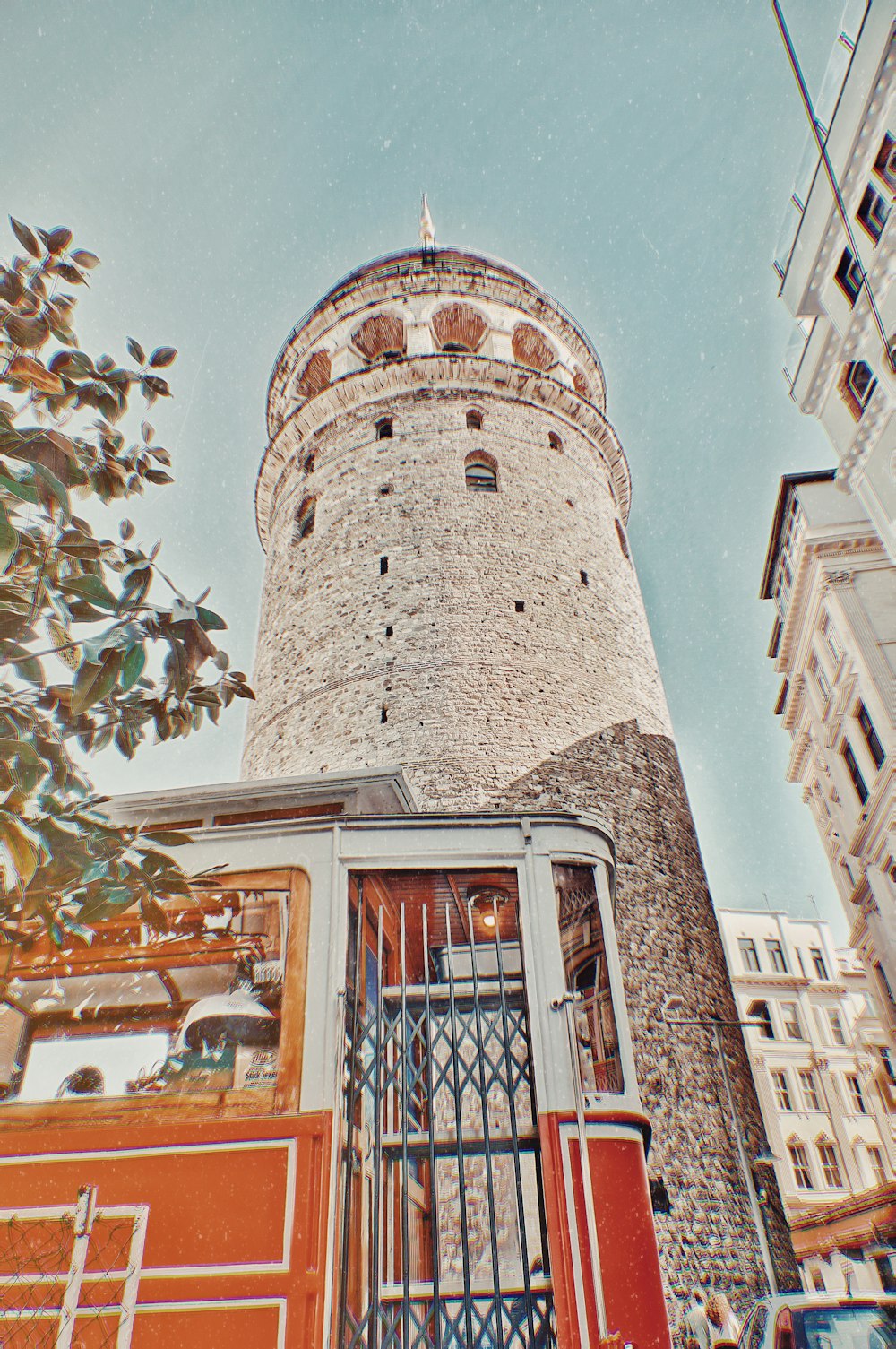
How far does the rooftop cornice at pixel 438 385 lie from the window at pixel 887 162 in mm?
7125

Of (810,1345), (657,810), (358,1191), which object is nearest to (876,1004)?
(657,810)

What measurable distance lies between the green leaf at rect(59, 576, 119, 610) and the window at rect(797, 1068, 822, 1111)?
1202 inches

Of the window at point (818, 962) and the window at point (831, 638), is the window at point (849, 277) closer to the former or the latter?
the window at point (831, 638)

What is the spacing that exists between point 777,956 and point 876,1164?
7.12m

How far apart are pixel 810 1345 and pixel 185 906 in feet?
18.3

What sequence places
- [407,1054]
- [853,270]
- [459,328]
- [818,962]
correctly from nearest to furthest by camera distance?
[407,1054] < [853,270] < [459,328] < [818,962]

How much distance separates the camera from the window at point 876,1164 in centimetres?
2589

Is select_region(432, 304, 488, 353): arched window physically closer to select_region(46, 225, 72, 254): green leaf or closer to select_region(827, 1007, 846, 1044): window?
select_region(46, 225, 72, 254): green leaf

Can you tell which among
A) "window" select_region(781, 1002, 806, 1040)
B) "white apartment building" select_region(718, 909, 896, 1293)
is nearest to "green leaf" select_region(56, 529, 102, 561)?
"white apartment building" select_region(718, 909, 896, 1293)

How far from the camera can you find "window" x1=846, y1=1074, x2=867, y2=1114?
27.3 meters

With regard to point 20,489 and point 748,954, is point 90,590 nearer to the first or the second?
point 20,489

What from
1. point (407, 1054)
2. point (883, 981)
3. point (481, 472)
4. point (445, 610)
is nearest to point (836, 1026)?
point (883, 981)

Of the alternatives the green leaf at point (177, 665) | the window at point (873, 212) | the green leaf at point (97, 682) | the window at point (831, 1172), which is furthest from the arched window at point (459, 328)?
the window at point (831, 1172)

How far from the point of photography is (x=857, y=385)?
12.4 m
